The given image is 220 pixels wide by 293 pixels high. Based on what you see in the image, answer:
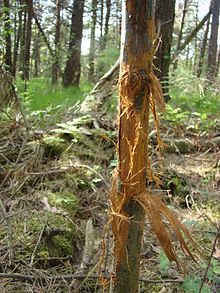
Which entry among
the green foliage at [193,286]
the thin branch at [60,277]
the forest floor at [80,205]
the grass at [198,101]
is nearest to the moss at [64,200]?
the forest floor at [80,205]

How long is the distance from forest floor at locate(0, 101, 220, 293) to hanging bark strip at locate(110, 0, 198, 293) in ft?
0.37

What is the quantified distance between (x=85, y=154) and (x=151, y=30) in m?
2.16

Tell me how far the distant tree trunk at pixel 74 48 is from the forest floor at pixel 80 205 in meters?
4.87

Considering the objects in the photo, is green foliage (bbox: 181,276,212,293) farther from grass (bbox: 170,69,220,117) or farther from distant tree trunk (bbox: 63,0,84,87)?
distant tree trunk (bbox: 63,0,84,87)

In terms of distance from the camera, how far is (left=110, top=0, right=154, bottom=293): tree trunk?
1.37 metres

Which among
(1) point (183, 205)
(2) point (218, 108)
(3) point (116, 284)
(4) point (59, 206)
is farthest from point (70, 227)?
(2) point (218, 108)

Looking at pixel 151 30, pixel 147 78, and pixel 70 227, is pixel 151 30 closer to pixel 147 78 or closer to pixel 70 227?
pixel 147 78

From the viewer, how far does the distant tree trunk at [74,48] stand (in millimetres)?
8984

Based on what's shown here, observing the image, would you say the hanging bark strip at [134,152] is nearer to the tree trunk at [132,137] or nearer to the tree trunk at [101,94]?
the tree trunk at [132,137]

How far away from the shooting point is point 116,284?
1562 mm

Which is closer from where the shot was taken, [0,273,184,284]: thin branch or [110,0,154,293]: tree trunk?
[110,0,154,293]: tree trunk

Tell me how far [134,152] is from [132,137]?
0.06m

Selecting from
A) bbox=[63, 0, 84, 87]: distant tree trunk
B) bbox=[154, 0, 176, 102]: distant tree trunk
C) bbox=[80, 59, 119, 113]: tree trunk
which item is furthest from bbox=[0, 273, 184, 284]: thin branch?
bbox=[63, 0, 84, 87]: distant tree trunk

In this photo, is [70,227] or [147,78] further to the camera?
[70,227]
